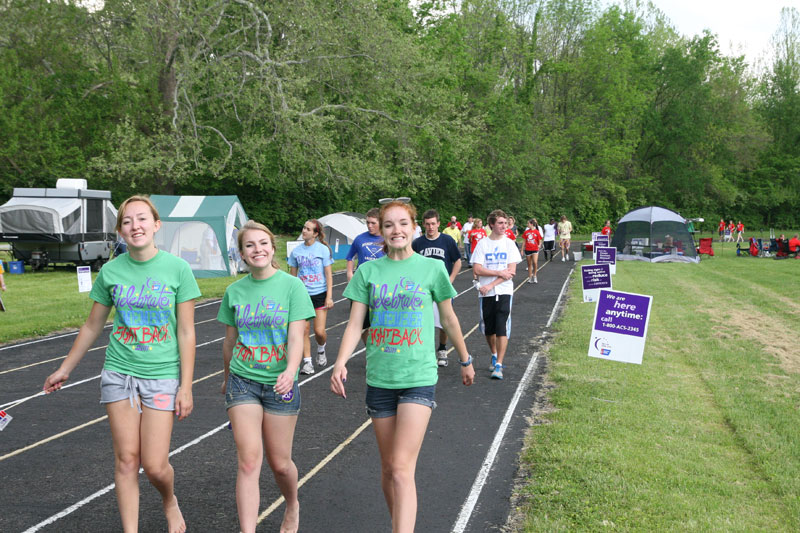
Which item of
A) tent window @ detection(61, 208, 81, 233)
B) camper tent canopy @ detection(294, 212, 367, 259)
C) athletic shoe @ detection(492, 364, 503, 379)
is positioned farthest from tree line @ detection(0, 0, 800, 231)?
athletic shoe @ detection(492, 364, 503, 379)

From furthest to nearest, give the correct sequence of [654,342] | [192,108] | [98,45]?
[98,45]
[192,108]
[654,342]

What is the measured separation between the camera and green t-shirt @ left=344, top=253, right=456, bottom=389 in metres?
3.78

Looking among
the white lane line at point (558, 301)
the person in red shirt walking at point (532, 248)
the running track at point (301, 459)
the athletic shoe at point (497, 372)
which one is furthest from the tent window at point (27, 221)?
the athletic shoe at point (497, 372)

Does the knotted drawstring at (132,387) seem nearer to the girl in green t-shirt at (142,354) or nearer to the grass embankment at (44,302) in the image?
the girl in green t-shirt at (142,354)

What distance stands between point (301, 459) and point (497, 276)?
11.7ft

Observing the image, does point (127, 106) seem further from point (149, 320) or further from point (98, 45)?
point (149, 320)

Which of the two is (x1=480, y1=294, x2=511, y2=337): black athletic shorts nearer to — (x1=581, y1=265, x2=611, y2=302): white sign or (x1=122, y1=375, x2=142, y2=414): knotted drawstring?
(x1=581, y1=265, x2=611, y2=302): white sign

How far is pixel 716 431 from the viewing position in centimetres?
645

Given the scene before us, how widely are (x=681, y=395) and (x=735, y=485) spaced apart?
2713 mm

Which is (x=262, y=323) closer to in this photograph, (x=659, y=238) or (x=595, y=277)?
(x=595, y=277)

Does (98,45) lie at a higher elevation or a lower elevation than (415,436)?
higher

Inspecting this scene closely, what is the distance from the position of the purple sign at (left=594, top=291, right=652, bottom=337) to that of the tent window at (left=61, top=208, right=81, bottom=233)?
70.8ft

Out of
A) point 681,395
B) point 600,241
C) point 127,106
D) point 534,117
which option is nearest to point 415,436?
point 681,395

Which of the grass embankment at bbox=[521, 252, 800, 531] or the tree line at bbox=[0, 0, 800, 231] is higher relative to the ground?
the tree line at bbox=[0, 0, 800, 231]
